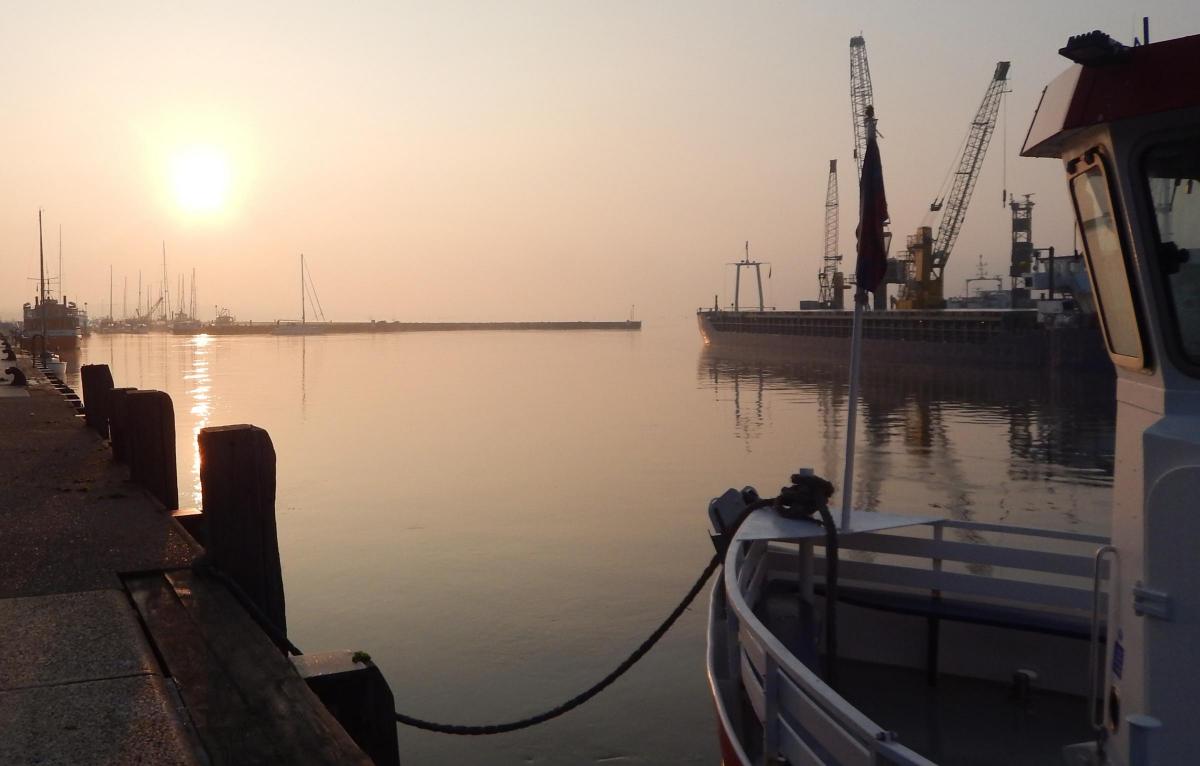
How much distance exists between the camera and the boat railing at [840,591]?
4180 millimetres

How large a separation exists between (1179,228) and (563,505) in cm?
1822

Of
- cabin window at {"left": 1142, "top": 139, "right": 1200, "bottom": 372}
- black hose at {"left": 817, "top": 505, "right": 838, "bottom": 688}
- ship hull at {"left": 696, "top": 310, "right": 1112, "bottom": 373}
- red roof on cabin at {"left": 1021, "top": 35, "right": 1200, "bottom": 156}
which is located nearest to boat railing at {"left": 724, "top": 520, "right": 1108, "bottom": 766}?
black hose at {"left": 817, "top": 505, "right": 838, "bottom": 688}

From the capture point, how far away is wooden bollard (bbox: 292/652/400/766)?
598cm

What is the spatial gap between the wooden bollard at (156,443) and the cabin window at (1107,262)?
27.4ft

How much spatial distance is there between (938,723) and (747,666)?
1930mm

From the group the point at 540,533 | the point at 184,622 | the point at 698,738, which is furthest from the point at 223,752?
the point at 540,533

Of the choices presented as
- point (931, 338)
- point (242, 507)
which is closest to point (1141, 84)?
point (242, 507)

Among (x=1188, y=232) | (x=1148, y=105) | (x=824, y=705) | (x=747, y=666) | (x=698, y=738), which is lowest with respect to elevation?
(x=698, y=738)

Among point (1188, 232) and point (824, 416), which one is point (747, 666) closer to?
point (1188, 232)

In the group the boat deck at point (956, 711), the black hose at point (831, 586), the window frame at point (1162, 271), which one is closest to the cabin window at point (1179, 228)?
the window frame at point (1162, 271)

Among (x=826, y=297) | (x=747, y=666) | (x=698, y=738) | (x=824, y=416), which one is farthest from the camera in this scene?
(x=826, y=297)

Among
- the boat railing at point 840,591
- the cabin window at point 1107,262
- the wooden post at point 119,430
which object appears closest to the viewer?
the boat railing at point 840,591

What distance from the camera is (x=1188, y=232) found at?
4.73 m

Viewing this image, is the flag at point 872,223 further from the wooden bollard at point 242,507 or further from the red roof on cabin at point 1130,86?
the wooden bollard at point 242,507
